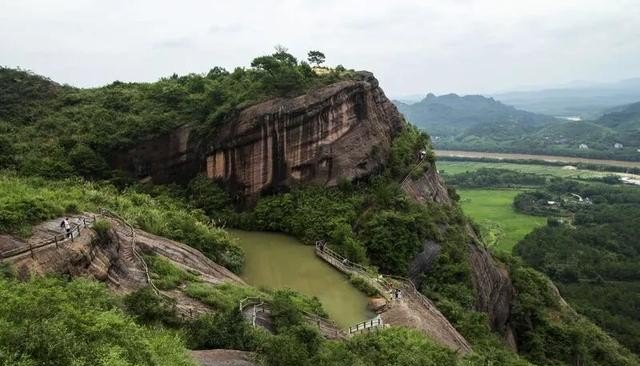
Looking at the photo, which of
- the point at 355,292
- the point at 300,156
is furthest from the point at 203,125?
the point at 355,292

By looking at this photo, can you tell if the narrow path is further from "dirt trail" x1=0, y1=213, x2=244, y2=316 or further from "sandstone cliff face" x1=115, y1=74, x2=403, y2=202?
"sandstone cliff face" x1=115, y1=74, x2=403, y2=202

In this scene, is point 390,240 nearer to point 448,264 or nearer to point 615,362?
point 448,264

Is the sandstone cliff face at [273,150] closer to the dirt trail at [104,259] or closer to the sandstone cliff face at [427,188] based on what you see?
the sandstone cliff face at [427,188]

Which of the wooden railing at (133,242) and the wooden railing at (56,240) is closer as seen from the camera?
the wooden railing at (56,240)

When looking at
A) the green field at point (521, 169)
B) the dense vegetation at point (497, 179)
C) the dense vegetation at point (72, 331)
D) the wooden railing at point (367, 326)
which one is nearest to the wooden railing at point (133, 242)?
the dense vegetation at point (72, 331)

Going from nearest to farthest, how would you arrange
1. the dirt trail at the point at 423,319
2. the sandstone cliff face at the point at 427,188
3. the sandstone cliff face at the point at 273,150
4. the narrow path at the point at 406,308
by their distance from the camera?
the dirt trail at the point at 423,319 < the narrow path at the point at 406,308 < the sandstone cliff face at the point at 273,150 < the sandstone cliff face at the point at 427,188

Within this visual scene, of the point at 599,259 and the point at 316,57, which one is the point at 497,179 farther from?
the point at 316,57

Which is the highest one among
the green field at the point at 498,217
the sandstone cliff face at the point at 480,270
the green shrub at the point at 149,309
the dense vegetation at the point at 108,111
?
the dense vegetation at the point at 108,111
